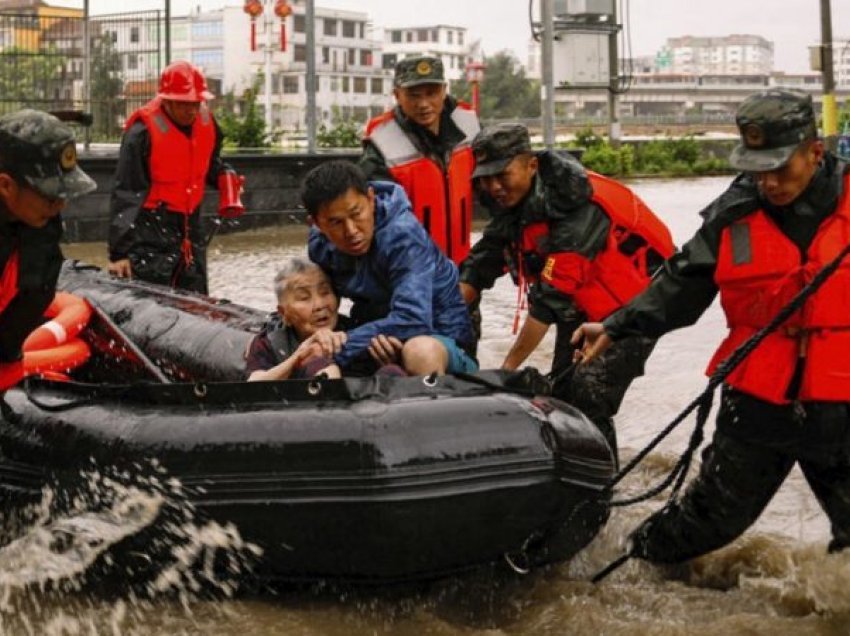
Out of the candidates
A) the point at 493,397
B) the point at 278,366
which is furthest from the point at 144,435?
the point at 493,397

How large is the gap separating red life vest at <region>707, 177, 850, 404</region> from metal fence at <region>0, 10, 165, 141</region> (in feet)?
40.7

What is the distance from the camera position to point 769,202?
4.11 meters

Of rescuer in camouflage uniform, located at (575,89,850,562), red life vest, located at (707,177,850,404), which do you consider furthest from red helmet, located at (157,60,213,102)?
red life vest, located at (707,177,850,404)

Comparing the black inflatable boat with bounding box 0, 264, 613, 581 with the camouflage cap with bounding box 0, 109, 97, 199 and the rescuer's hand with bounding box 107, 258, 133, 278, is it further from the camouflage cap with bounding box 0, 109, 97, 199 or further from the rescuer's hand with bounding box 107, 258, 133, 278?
the rescuer's hand with bounding box 107, 258, 133, 278

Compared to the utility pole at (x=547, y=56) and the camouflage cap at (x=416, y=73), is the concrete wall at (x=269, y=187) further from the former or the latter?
the camouflage cap at (x=416, y=73)

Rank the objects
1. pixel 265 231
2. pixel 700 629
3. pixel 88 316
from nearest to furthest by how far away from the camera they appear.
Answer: pixel 700 629 → pixel 88 316 → pixel 265 231

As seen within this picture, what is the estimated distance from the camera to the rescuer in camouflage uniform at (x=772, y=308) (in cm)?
403

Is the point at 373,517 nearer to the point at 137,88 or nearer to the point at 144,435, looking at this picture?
the point at 144,435

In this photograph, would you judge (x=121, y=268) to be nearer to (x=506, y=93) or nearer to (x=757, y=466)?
(x=757, y=466)

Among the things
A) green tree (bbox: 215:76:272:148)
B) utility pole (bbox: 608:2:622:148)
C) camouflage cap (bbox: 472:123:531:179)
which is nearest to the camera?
camouflage cap (bbox: 472:123:531:179)

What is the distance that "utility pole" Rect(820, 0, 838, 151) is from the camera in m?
22.4

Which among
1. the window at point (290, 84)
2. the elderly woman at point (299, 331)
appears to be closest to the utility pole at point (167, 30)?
the elderly woman at point (299, 331)

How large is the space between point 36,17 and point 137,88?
1308 mm

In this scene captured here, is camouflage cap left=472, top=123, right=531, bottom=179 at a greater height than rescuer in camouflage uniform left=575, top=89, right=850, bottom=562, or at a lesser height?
greater
